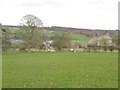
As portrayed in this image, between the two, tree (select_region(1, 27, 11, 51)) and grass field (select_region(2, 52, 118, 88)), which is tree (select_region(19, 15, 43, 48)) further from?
grass field (select_region(2, 52, 118, 88))

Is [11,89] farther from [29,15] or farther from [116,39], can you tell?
[116,39]

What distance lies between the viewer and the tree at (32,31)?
92.6 meters

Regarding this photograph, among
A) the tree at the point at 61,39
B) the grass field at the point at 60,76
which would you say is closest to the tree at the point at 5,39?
the tree at the point at 61,39

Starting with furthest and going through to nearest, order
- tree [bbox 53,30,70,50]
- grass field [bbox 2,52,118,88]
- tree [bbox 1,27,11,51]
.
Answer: tree [bbox 53,30,70,50] → tree [bbox 1,27,11,51] → grass field [bbox 2,52,118,88]

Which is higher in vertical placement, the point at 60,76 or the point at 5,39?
the point at 5,39

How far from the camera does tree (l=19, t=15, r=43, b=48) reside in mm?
92562

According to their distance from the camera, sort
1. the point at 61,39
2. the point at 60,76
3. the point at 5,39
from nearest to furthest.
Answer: the point at 60,76
the point at 5,39
the point at 61,39

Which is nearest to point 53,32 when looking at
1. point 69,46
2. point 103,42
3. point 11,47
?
point 69,46

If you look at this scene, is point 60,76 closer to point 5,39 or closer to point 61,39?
point 5,39

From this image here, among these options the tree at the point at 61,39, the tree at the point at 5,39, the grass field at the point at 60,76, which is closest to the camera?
the grass field at the point at 60,76

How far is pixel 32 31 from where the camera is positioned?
93.9 meters

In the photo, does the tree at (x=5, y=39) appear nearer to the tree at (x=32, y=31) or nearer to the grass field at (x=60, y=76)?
the tree at (x=32, y=31)

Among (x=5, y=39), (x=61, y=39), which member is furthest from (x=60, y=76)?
(x=61, y=39)

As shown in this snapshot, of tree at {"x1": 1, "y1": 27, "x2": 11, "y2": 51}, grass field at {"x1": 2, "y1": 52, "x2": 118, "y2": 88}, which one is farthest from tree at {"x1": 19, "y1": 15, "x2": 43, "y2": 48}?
grass field at {"x1": 2, "y1": 52, "x2": 118, "y2": 88}
